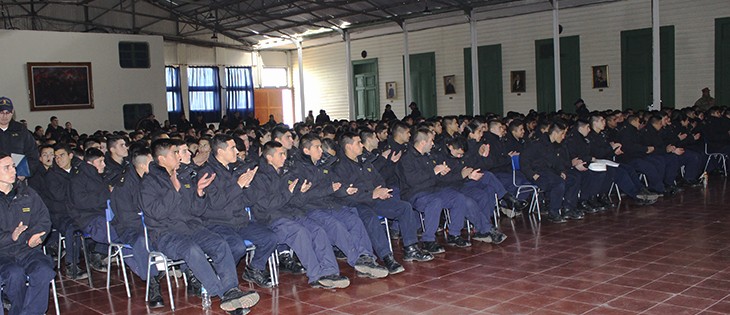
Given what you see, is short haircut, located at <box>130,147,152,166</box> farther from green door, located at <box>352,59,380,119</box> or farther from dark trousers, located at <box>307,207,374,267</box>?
green door, located at <box>352,59,380,119</box>

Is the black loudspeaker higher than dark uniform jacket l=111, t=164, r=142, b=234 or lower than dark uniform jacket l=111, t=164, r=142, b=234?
higher

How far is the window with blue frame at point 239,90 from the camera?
79.1 ft

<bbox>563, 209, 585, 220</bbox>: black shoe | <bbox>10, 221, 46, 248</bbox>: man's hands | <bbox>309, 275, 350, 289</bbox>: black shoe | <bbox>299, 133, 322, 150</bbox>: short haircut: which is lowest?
<bbox>309, 275, 350, 289</bbox>: black shoe

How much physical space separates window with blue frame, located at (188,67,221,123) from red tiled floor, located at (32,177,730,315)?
668 inches

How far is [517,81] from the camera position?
18.0 meters

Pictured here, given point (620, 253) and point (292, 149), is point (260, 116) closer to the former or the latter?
point (292, 149)

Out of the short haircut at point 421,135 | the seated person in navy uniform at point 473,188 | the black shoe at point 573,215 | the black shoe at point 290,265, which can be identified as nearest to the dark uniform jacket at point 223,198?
the black shoe at point 290,265

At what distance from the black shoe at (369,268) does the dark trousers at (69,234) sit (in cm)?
256

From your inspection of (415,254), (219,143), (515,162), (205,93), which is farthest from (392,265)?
(205,93)

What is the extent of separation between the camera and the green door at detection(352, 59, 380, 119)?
22.0 m

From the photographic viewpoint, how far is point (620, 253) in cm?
646

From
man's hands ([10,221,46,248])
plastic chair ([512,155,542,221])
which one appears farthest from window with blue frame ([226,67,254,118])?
man's hands ([10,221,46,248])

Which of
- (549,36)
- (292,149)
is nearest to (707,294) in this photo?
(292,149)

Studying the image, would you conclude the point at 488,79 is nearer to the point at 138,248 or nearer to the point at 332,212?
the point at 332,212
